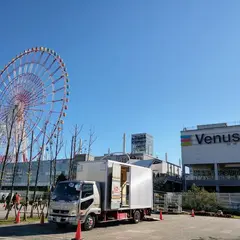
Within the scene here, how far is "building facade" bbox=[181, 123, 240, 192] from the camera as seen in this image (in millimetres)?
53500

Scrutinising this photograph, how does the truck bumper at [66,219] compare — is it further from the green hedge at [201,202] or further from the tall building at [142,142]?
the tall building at [142,142]

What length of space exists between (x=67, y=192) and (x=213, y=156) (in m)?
46.1

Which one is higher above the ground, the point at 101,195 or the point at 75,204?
the point at 101,195

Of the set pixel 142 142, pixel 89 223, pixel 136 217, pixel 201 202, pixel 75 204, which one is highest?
pixel 142 142

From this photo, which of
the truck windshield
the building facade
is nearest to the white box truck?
the truck windshield

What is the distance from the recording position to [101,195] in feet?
51.5

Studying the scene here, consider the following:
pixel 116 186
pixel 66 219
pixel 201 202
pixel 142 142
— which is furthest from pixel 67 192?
pixel 142 142

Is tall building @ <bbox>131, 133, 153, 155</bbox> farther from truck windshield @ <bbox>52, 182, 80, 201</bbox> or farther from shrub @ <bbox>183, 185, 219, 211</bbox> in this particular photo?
truck windshield @ <bbox>52, 182, 80, 201</bbox>

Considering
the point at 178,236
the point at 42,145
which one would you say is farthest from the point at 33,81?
the point at 178,236

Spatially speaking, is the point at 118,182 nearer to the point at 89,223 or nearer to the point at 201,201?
the point at 89,223

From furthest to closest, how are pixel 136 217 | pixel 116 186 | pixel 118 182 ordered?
1. pixel 136 217
2. pixel 118 182
3. pixel 116 186

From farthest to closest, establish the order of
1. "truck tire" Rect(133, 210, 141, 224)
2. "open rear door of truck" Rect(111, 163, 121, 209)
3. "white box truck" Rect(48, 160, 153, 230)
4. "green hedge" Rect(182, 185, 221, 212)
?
"green hedge" Rect(182, 185, 221, 212)
"truck tire" Rect(133, 210, 141, 224)
"open rear door of truck" Rect(111, 163, 121, 209)
"white box truck" Rect(48, 160, 153, 230)

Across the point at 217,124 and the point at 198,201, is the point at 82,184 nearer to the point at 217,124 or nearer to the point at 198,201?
the point at 198,201

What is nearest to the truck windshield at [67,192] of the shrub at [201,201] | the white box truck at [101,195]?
the white box truck at [101,195]
